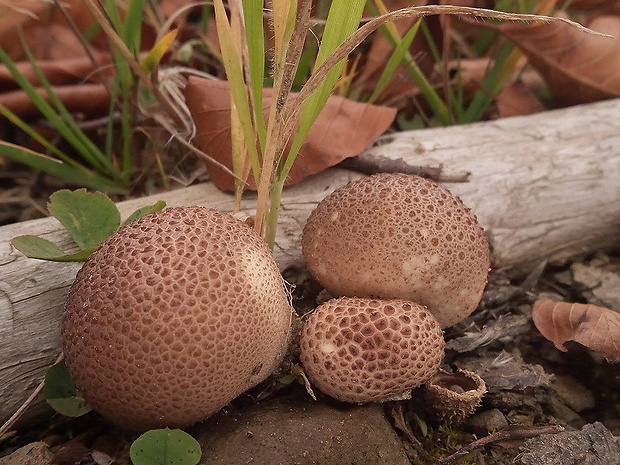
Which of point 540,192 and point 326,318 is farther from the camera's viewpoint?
point 540,192

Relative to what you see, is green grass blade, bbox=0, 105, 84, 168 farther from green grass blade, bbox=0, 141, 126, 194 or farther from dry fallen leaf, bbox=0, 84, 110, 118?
dry fallen leaf, bbox=0, 84, 110, 118

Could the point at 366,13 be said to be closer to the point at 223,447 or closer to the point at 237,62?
the point at 237,62

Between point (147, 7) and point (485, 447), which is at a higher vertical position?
point (147, 7)

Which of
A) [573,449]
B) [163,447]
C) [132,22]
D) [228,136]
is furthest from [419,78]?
[163,447]

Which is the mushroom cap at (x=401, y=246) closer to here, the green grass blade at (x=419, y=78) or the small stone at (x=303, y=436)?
the small stone at (x=303, y=436)

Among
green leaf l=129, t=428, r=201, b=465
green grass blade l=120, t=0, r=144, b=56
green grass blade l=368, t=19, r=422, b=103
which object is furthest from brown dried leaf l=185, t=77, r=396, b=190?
green leaf l=129, t=428, r=201, b=465

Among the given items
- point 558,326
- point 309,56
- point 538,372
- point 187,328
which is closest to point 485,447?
point 538,372

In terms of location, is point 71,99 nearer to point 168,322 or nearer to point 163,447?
point 168,322

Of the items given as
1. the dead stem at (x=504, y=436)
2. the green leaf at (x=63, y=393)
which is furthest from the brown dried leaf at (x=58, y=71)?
the dead stem at (x=504, y=436)
